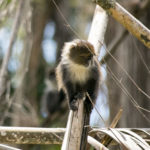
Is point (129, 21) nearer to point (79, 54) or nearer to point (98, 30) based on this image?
point (98, 30)

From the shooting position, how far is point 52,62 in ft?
35.8

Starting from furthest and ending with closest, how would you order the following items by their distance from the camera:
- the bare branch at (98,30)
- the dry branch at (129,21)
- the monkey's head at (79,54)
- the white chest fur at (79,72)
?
the white chest fur at (79,72) → the monkey's head at (79,54) → the bare branch at (98,30) → the dry branch at (129,21)

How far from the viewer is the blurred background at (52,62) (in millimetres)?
3640

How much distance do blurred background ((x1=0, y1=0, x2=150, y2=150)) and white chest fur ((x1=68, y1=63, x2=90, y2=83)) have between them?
0.19 metres

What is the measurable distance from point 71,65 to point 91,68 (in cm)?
29

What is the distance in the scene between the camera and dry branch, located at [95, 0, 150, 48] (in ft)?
5.75

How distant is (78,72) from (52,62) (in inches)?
297

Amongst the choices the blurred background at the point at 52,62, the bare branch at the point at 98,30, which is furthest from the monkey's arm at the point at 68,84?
the bare branch at the point at 98,30

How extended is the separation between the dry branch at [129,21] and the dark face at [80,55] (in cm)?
127

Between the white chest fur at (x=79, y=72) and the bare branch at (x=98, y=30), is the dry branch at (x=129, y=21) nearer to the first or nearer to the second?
the bare branch at (x=98, y=30)

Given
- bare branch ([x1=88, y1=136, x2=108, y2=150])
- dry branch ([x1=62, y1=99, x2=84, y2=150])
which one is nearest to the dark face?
dry branch ([x1=62, y1=99, x2=84, y2=150])

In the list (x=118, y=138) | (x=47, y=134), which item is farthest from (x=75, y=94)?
(x=118, y=138)

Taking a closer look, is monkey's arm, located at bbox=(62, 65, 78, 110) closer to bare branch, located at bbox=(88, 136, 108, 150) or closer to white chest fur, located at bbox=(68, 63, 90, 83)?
white chest fur, located at bbox=(68, 63, 90, 83)

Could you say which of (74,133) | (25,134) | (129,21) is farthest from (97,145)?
(25,134)
